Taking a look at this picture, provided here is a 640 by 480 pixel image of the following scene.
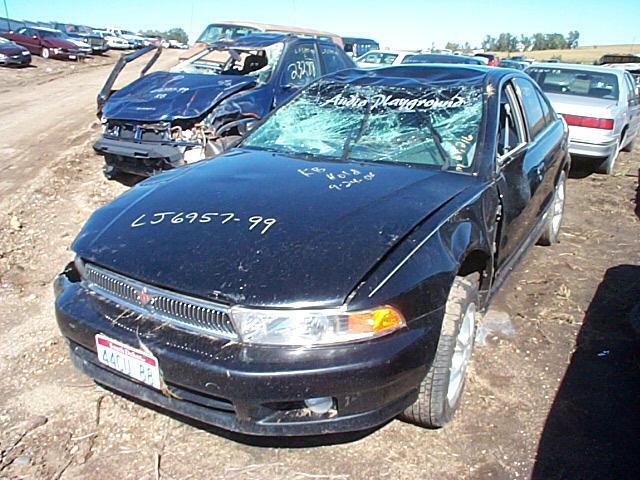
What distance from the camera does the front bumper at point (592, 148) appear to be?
7.70m

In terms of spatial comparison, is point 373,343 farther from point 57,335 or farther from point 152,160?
point 152,160

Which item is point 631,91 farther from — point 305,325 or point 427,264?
point 305,325

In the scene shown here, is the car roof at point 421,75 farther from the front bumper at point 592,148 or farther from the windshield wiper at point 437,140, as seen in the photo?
the front bumper at point 592,148

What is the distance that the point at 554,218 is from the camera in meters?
5.24

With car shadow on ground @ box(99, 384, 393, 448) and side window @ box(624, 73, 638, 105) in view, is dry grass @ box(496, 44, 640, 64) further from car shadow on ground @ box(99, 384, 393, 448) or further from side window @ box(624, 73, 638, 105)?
car shadow on ground @ box(99, 384, 393, 448)

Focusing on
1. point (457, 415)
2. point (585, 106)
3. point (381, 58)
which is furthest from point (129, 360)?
point (381, 58)

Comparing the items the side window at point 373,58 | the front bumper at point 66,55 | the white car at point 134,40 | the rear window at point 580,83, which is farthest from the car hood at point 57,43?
the rear window at point 580,83

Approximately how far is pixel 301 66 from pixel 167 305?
19.3ft

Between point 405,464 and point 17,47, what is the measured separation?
2307 cm

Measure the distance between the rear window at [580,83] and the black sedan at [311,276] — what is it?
18.9 feet

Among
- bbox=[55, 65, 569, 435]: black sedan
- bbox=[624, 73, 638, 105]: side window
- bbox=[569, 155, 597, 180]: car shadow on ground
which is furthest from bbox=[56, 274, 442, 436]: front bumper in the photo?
bbox=[624, 73, 638, 105]: side window

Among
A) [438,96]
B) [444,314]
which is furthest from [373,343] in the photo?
[438,96]

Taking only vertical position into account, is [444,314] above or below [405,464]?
above

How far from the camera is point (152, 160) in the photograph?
595cm
